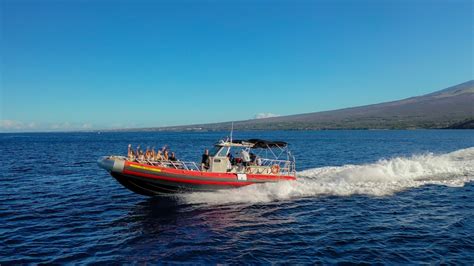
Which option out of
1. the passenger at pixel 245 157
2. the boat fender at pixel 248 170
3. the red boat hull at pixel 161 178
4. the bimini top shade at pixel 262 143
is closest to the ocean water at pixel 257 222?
the red boat hull at pixel 161 178

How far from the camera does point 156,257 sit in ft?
35.2

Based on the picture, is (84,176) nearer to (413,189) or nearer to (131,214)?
(131,214)

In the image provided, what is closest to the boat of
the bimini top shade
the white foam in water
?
the bimini top shade

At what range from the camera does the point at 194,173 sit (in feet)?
58.9

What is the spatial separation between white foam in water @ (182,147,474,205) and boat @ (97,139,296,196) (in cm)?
48

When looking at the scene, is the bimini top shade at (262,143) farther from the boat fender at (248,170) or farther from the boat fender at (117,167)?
the boat fender at (117,167)

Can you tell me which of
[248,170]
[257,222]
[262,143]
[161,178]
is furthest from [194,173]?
[257,222]

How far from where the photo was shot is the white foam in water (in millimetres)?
18172

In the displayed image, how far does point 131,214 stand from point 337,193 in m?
11.0

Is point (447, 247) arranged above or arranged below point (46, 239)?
below

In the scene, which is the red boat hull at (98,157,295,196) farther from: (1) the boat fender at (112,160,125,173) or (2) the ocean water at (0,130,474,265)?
(2) the ocean water at (0,130,474,265)

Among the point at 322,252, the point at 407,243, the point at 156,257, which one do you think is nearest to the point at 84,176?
the point at 156,257

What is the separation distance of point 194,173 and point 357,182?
10219 millimetres

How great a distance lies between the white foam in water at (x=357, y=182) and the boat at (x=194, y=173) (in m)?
0.48
